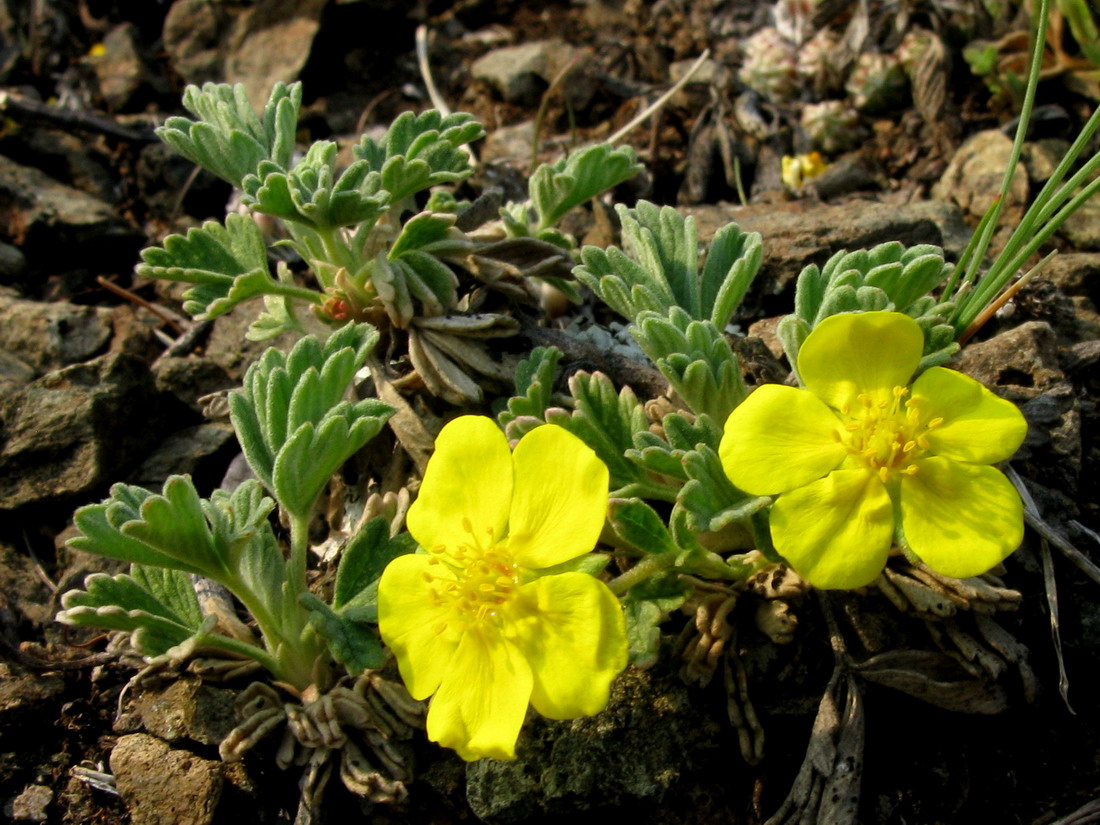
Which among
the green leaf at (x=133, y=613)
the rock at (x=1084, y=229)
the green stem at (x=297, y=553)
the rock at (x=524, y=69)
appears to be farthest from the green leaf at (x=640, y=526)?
the rock at (x=524, y=69)

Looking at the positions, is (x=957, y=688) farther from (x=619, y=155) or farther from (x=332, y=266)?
(x=332, y=266)

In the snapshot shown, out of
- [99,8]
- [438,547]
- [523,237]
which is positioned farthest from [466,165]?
[99,8]

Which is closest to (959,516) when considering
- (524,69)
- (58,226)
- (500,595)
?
(500,595)

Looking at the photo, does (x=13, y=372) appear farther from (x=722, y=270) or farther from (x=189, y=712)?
(x=722, y=270)

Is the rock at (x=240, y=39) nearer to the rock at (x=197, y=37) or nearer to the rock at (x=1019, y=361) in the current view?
the rock at (x=197, y=37)

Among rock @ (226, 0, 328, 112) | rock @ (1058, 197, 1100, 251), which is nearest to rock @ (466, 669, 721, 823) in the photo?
rock @ (1058, 197, 1100, 251)

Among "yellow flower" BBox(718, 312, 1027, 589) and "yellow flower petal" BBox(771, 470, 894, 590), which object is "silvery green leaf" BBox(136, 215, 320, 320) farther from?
"yellow flower petal" BBox(771, 470, 894, 590)
